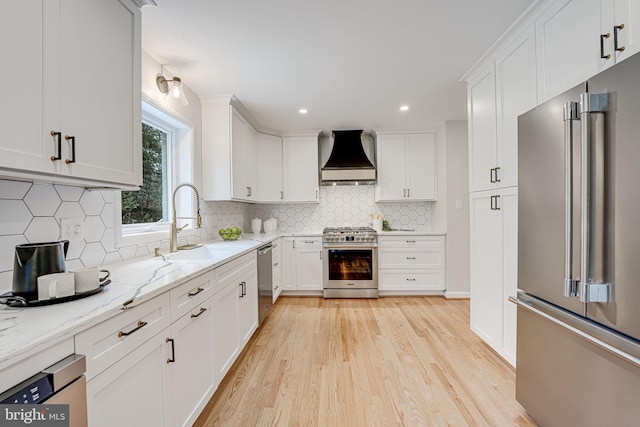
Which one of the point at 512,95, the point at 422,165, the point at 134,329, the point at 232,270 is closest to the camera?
the point at 134,329

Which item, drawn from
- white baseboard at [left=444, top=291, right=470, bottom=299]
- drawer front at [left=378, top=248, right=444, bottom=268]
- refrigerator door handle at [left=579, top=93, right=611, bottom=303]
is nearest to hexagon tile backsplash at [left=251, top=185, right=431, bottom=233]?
drawer front at [left=378, top=248, right=444, bottom=268]

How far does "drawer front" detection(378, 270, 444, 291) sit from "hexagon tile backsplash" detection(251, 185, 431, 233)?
0.79m

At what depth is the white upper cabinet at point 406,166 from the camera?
4.14 metres

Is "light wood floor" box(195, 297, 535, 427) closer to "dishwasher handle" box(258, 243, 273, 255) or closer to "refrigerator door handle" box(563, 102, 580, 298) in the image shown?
"dishwasher handle" box(258, 243, 273, 255)

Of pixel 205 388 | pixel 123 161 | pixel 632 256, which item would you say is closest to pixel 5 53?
pixel 123 161

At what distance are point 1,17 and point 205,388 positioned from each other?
1.84 metres

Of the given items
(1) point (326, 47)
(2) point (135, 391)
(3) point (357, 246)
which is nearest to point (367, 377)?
(2) point (135, 391)

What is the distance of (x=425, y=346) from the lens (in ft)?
8.34

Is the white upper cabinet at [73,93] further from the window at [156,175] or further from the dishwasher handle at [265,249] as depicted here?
the dishwasher handle at [265,249]

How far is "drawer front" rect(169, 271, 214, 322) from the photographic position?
4.40 ft

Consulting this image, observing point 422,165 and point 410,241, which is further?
point 422,165

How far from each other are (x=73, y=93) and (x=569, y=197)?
2.10 m

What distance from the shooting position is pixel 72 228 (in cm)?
148

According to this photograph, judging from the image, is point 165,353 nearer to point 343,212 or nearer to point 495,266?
point 495,266
